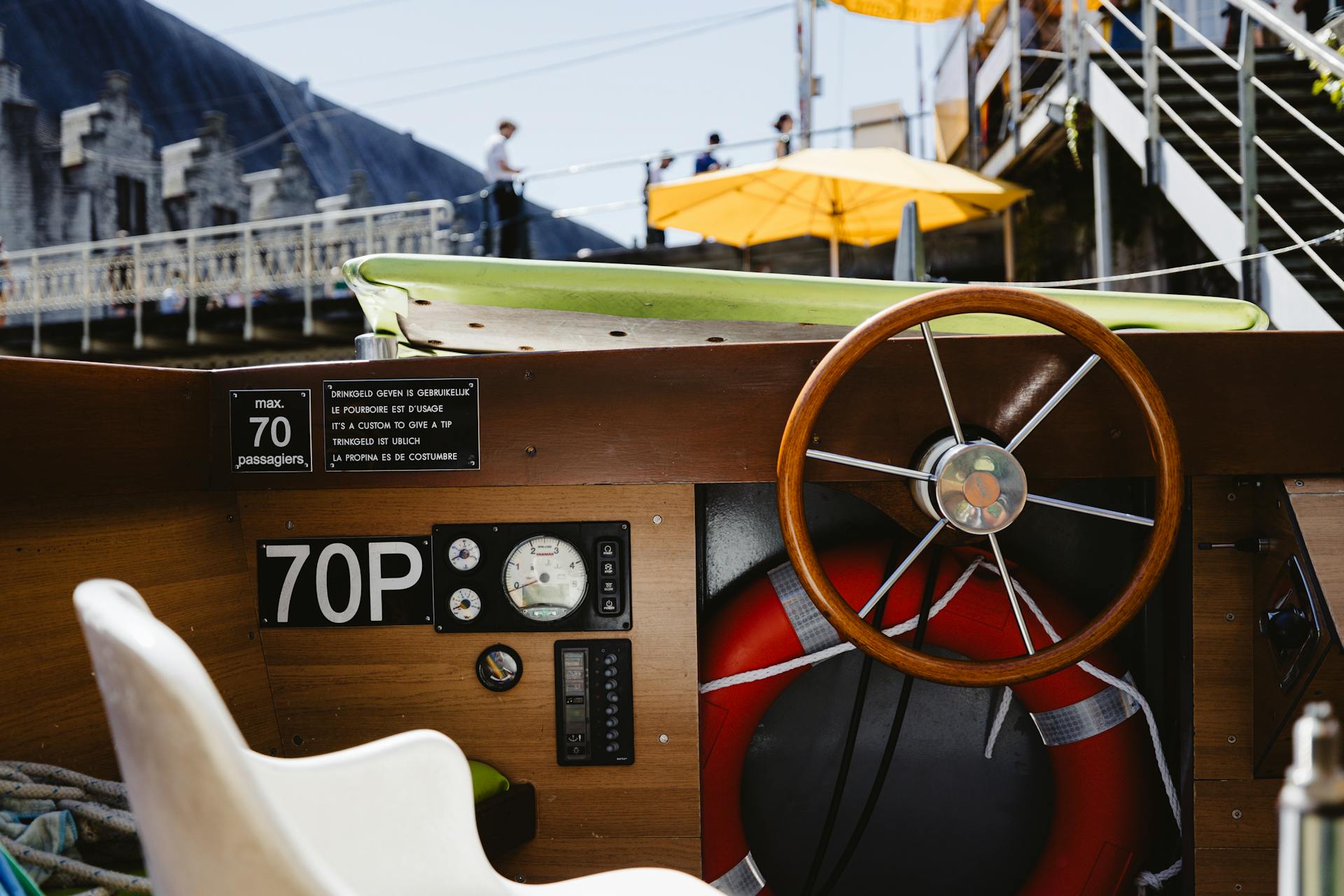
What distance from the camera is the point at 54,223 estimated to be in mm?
13891

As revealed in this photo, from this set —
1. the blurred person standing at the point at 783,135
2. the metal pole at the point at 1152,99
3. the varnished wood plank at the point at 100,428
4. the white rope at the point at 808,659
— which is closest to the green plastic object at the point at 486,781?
the white rope at the point at 808,659

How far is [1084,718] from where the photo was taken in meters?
1.28

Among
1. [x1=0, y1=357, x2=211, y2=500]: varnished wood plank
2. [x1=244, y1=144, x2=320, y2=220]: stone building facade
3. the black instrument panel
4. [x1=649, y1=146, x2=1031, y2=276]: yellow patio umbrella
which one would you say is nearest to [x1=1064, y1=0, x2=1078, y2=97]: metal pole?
[x1=649, y1=146, x2=1031, y2=276]: yellow patio umbrella

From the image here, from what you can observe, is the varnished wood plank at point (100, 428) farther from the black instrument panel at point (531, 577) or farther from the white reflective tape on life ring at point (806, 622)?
the white reflective tape on life ring at point (806, 622)

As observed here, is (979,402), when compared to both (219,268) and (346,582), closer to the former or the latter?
(346,582)

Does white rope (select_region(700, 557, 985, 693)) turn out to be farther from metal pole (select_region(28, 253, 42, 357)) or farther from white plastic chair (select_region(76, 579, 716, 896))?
metal pole (select_region(28, 253, 42, 357))

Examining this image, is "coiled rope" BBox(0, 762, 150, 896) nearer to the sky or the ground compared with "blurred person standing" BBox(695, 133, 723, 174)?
nearer to the ground

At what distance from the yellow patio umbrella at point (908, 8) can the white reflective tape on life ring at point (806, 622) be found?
3.79 metres

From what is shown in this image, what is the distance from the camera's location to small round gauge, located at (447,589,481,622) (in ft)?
4.25

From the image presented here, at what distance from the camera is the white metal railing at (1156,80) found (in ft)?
8.56

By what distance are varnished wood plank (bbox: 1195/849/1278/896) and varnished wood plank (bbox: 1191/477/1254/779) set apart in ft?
0.13

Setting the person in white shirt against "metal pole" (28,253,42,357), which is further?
"metal pole" (28,253,42,357)

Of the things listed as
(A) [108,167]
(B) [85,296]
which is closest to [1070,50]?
(B) [85,296]

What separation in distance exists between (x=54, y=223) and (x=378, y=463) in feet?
51.8
